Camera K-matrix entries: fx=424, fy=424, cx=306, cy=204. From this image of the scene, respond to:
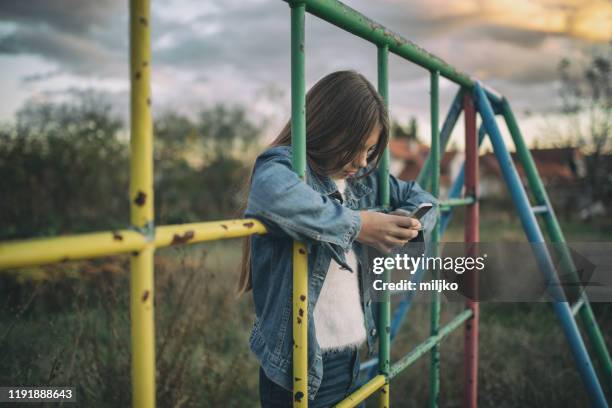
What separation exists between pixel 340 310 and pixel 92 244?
0.89 meters

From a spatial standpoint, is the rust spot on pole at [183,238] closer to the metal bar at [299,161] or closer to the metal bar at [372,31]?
the metal bar at [299,161]

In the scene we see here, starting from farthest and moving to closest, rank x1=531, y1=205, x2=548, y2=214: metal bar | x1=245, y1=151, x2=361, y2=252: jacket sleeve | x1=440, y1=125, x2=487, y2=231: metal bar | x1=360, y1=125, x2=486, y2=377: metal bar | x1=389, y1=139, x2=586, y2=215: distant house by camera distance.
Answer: x1=389, y1=139, x2=586, y2=215: distant house → x1=440, y1=125, x2=487, y2=231: metal bar → x1=531, y1=205, x2=548, y2=214: metal bar → x1=360, y1=125, x2=486, y2=377: metal bar → x1=245, y1=151, x2=361, y2=252: jacket sleeve

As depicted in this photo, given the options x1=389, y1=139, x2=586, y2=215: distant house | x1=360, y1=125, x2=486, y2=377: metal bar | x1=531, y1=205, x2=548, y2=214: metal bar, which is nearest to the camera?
x1=360, y1=125, x2=486, y2=377: metal bar

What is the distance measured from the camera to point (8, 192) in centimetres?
570

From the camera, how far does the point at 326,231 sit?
89cm

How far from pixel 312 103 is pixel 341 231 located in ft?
1.46

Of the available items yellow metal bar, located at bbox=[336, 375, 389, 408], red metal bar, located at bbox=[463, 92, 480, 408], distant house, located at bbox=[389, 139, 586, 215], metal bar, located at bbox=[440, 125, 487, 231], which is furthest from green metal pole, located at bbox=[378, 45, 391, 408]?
distant house, located at bbox=[389, 139, 586, 215]

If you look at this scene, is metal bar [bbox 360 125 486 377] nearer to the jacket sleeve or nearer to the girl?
the girl

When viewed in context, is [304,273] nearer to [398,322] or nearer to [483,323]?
[398,322]

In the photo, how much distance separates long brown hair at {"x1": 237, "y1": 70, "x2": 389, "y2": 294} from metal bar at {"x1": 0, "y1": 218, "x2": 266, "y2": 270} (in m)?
0.50

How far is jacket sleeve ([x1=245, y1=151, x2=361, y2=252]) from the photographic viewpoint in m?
0.85

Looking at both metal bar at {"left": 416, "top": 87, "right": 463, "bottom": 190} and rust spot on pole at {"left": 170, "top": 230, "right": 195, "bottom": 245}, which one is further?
metal bar at {"left": 416, "top": 87, "right": 463, "bottom": 190}

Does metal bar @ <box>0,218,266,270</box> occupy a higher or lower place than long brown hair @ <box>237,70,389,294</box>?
lower

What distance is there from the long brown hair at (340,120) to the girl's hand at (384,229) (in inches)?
8.6
